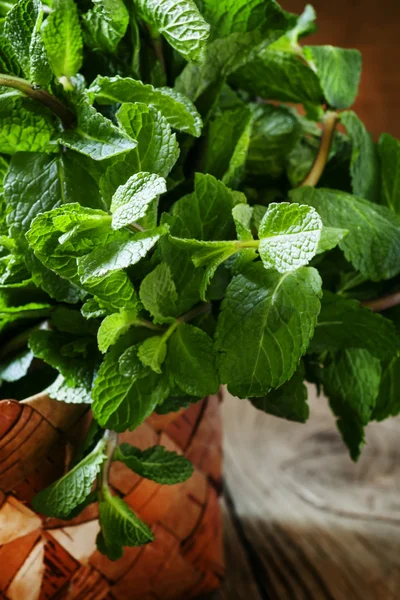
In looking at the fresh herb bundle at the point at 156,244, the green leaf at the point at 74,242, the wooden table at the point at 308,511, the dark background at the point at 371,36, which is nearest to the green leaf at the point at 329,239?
the fresh herb bundle at the point at 156,244

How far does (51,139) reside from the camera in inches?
14.7

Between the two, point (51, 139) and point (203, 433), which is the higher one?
point (51, 139)

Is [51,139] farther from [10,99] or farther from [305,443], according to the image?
[305,443]

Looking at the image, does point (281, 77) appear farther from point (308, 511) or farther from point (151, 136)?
point (308, 511)

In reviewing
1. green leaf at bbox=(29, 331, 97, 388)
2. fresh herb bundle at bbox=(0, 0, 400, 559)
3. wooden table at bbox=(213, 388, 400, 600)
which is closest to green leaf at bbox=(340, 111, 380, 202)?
fresh herb bundle at bbox=(0, 0, 400, 559)

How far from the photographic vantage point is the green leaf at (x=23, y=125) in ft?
1.15

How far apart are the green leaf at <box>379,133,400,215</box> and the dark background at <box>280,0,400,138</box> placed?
2.06 feet

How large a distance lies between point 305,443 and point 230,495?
0.12 m

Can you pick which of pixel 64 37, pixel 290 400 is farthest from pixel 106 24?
pixel 290 400

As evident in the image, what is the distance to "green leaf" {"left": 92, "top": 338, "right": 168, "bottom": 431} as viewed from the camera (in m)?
0.36

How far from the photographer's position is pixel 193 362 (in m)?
0.35

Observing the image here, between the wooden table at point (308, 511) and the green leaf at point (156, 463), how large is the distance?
0.24 metres

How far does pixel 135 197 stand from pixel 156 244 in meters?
0.05

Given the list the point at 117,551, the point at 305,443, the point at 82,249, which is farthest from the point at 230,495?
the point at 82,249
